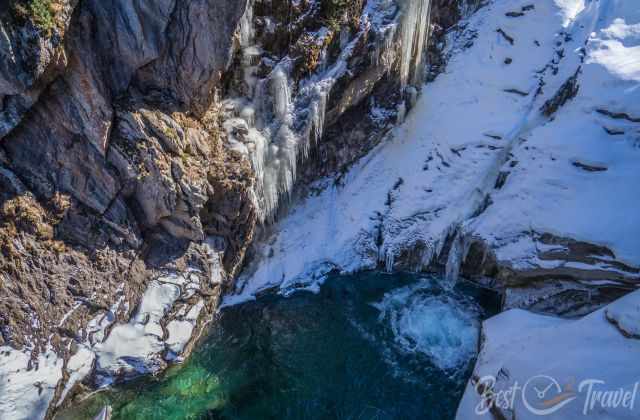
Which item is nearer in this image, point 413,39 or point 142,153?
point 142,153

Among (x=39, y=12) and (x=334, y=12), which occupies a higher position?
(x=39, y=12)

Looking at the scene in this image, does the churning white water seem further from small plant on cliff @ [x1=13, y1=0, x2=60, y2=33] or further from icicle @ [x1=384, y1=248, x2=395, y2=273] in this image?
small plant on cliff @ [x1=13, y1=0, x2=60, y2=33]

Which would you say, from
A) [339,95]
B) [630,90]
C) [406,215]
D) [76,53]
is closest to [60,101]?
[76,53]

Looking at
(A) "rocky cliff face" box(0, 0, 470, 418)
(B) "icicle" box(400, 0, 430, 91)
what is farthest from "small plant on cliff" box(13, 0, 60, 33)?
(B) "icicle" box(400, 0, 430, 91)

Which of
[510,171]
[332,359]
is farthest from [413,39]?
[332,359]

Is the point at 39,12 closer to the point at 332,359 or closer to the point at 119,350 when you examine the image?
the point at 119,350

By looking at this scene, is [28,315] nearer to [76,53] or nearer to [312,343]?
[76,53]
